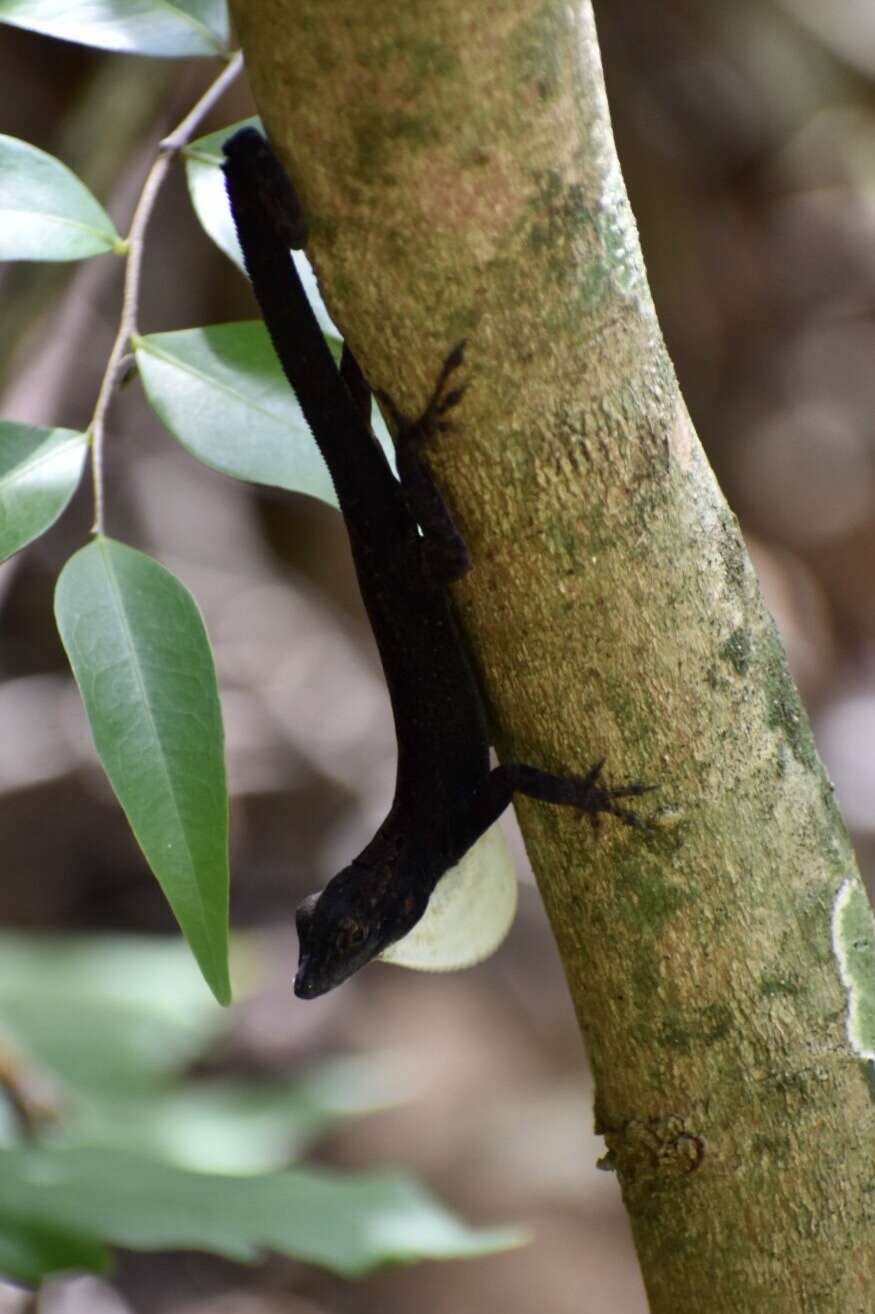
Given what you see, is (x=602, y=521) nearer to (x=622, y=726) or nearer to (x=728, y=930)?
(x=622, y=726)

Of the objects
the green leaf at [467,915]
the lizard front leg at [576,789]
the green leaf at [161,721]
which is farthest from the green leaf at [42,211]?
the green leaf at [467,915]

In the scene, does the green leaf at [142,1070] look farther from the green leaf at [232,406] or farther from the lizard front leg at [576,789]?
the green leaf at [232,406]

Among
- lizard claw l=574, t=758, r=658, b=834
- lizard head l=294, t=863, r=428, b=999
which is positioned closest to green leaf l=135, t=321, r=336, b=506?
lizard claw l=574, t=758, r=658, b=834

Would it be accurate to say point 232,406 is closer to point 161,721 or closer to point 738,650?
point 161,721

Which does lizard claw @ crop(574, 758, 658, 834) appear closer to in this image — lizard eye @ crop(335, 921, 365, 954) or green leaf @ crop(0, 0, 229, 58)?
lizard eye @ crop(335, 921, 365, 954)

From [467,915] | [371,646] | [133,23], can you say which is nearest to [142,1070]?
[467,915]

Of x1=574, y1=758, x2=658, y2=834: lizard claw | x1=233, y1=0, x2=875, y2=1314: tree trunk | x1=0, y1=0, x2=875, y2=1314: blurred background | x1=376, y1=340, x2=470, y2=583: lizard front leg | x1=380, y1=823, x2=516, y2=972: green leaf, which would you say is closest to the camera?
x1=233, y1=0, x2=875, y2=1314: tree trunk
